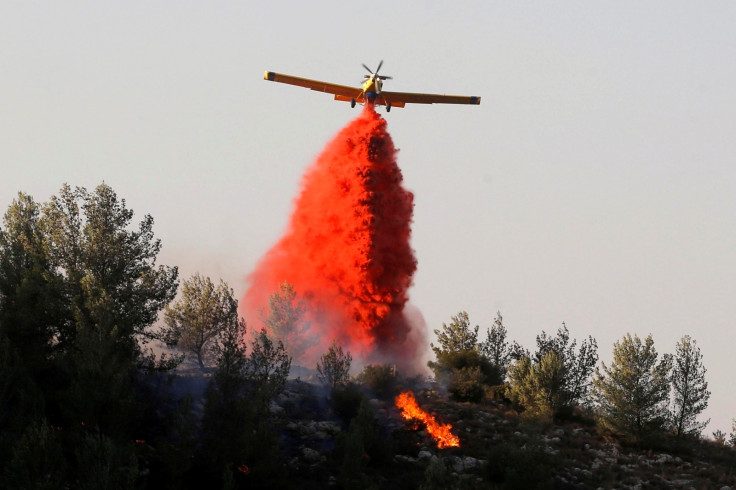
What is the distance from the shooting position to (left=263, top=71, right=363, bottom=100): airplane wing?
236 ft

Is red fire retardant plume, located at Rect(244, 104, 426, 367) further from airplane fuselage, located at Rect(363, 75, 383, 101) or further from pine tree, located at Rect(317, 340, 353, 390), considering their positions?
pine tree, located at Rect(317, 340, 353, 390)

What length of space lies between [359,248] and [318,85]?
46.8 ft

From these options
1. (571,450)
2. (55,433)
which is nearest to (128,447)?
(55,433)

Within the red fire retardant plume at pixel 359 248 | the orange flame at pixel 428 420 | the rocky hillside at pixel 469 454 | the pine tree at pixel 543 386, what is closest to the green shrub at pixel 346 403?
the rocky hillside at pixel 469 454

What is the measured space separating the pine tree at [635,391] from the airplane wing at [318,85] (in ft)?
98.1

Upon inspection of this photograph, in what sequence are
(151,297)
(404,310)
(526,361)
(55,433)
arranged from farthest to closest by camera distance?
(404,310) → (526,361) → (151,297) → (55,433)

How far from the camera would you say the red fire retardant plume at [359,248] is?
76.1 meters

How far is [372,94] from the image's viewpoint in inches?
2879

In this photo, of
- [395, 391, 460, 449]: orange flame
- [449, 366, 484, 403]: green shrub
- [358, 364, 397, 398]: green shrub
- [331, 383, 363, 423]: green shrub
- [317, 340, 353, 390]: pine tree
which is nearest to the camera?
[395, 391, 460, 449]: orange flame

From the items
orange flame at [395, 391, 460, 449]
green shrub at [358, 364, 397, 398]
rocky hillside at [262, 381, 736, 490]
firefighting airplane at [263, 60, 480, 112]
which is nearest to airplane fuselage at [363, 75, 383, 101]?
firefighting airplane at [263, 60, 480, 112]

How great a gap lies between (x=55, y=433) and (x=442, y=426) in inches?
1032

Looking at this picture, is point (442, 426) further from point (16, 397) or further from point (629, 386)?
point (16, 397)

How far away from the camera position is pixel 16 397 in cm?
4122

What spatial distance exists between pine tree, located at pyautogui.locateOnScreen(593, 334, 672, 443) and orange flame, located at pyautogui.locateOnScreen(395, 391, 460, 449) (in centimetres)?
1229
